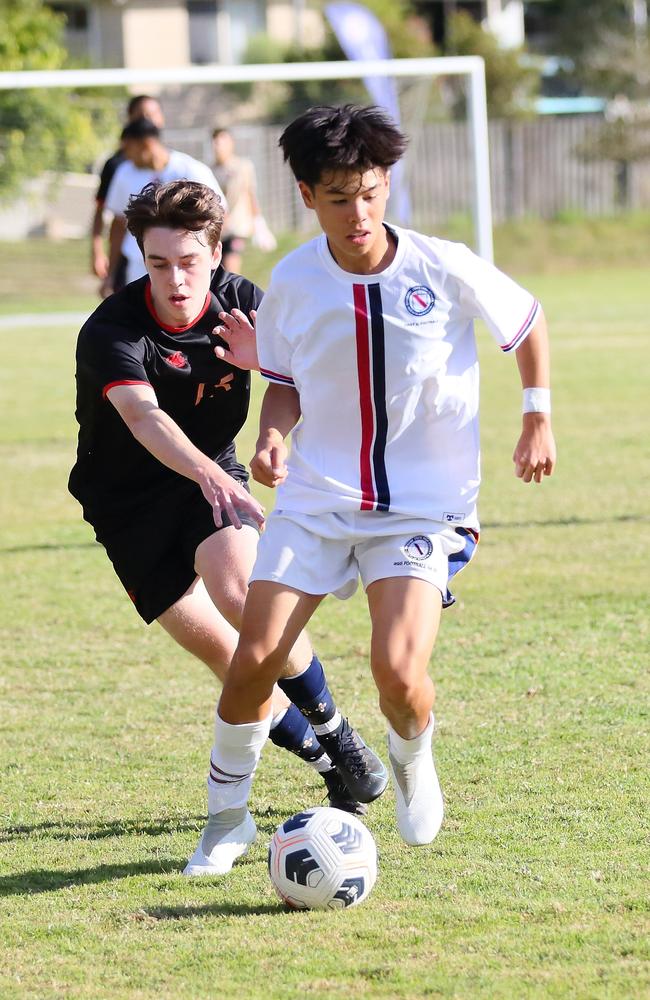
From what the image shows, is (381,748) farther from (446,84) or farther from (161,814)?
(446,84)

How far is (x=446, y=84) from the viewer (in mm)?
36469

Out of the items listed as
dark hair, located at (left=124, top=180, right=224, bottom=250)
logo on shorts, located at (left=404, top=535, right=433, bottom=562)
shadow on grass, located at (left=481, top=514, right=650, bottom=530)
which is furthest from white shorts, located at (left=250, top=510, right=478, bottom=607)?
shadow on grass, located at (left=481, top=514, right=650, bottom=530)

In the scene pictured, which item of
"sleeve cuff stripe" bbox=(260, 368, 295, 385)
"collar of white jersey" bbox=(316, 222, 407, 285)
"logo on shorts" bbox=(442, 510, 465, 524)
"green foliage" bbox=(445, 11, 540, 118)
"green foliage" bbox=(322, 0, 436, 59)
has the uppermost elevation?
"green foliage" bbox=(322, 0, 436, 59)

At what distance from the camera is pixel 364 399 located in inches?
141

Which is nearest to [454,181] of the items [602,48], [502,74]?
[502,74]

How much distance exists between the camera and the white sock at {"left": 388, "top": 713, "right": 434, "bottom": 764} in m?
3.67

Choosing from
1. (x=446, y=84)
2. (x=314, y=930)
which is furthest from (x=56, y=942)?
(x=446, y=84)

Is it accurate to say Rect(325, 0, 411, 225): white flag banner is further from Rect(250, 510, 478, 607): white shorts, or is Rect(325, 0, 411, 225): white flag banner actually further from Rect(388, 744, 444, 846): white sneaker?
Rect(388, 744, 444, 846): white sneaker

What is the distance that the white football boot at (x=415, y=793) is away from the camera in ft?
12.0

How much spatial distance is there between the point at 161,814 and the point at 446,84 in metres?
34.4

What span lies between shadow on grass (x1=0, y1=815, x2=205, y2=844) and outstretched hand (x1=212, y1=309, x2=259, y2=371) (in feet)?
4.21

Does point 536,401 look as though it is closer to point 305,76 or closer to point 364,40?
point 305,76

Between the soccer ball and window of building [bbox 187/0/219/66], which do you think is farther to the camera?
window of building [bbox 187/0/219/66]

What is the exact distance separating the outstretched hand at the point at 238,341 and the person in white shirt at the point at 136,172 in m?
3.98
